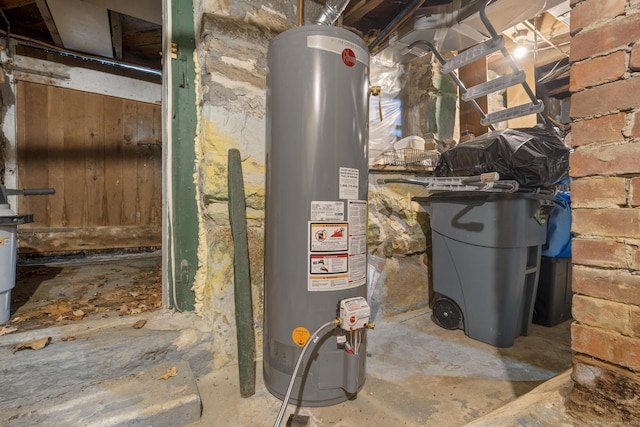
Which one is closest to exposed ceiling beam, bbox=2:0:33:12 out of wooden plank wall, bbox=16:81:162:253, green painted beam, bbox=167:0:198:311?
wooden plank wall, bbox=16:81:162:253

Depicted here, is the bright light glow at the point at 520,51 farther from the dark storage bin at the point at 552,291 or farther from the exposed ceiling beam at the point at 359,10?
the dark storage bin at the point at 552,291

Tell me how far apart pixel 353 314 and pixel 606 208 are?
741mm

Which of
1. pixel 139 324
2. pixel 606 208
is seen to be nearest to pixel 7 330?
pixel 139 324

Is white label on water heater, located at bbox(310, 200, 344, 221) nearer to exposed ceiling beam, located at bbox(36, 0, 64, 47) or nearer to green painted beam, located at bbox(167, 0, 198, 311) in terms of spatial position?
green painted beam, located at bbox(167, 0, 198, 311)

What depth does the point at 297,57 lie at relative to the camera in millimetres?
1074

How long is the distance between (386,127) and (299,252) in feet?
6.88

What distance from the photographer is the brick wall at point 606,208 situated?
0.69 meters

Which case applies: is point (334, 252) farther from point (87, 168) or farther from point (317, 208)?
point (87, 168)

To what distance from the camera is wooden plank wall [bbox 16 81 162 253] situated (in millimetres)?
2641

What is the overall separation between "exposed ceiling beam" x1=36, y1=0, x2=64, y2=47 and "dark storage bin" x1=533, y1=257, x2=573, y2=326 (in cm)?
377

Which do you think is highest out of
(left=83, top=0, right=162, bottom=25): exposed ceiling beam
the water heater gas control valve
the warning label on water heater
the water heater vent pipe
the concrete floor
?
(left=83, top=0, right=162, bottom=25): exposed ceiling beam

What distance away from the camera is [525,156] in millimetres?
1529

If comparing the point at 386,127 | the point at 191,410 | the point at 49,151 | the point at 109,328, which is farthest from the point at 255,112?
the point at 49,151

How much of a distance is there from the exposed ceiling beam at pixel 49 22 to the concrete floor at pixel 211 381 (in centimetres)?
208
